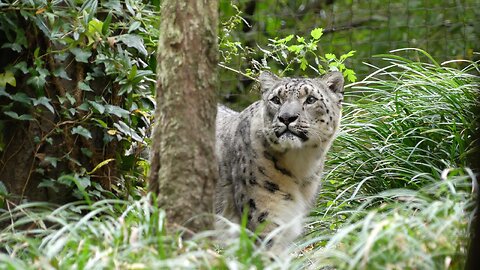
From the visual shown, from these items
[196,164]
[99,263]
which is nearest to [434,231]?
[196,164]

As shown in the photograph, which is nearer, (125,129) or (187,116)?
(187,116)

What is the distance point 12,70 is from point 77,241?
1.68 metres

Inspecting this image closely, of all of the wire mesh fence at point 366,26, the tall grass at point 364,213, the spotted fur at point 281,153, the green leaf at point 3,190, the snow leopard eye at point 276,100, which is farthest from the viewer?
the wire mesh fence at point 366,26

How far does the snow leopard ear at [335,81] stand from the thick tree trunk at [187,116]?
6.21 feet

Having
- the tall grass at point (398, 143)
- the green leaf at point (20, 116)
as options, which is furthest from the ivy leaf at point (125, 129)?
the tall grass at point (398, 143)

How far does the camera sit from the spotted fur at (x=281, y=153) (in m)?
5.43

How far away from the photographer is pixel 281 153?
218 inches

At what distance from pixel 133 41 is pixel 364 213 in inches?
63.2

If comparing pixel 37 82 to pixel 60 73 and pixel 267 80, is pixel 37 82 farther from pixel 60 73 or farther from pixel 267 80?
pixel 267 80

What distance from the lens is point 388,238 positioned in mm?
3414

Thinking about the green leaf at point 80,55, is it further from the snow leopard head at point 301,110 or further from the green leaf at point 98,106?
the snow leopard head at point 301,110

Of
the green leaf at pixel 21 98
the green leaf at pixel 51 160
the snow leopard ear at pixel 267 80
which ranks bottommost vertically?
the green leaf at pixel 51 160

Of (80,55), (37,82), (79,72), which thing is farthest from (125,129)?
(37,82)

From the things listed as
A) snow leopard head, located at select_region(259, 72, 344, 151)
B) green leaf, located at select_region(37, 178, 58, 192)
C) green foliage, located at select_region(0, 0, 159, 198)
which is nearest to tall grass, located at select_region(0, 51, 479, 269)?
green leaf, located at select_region(37, 178, 58, 192)
